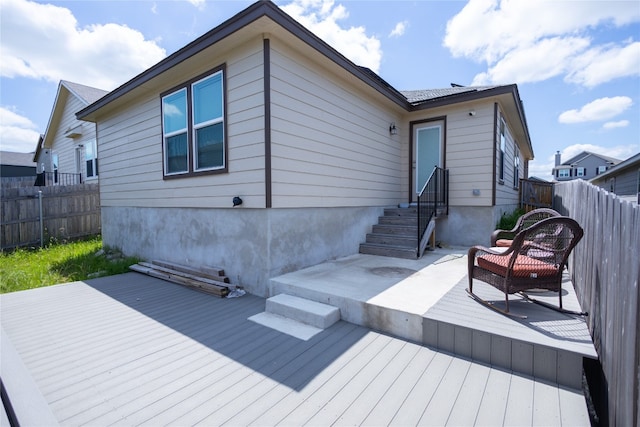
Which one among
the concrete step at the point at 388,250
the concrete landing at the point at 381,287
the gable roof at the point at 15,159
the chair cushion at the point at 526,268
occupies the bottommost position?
the concrete landing at the point at 381,287

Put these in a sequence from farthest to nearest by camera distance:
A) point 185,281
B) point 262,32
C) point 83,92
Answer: point 83,92 → point 185,281 → point 262,32

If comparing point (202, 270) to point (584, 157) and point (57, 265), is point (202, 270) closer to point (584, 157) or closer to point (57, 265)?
point (57, 265)

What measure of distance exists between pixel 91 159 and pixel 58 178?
4.16m

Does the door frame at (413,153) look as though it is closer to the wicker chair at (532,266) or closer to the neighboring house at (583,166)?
the wicker chair at (532,266)

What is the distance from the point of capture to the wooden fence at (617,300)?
1.39 m

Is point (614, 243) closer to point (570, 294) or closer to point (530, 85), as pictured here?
point (570, 294)

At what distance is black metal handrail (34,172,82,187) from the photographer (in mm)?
12227

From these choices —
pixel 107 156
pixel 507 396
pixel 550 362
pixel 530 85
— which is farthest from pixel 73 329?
pixel 530 85

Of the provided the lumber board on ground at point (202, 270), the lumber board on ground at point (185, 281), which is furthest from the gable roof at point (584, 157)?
the lumber board on ground at point (185, 281)

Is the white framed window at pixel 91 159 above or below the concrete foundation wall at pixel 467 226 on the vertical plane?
above

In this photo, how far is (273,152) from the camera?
3949mm

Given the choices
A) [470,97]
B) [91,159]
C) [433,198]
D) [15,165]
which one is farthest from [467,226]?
[15,165]

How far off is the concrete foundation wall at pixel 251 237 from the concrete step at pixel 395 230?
19cm

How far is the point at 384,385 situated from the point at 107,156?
28.0ft
